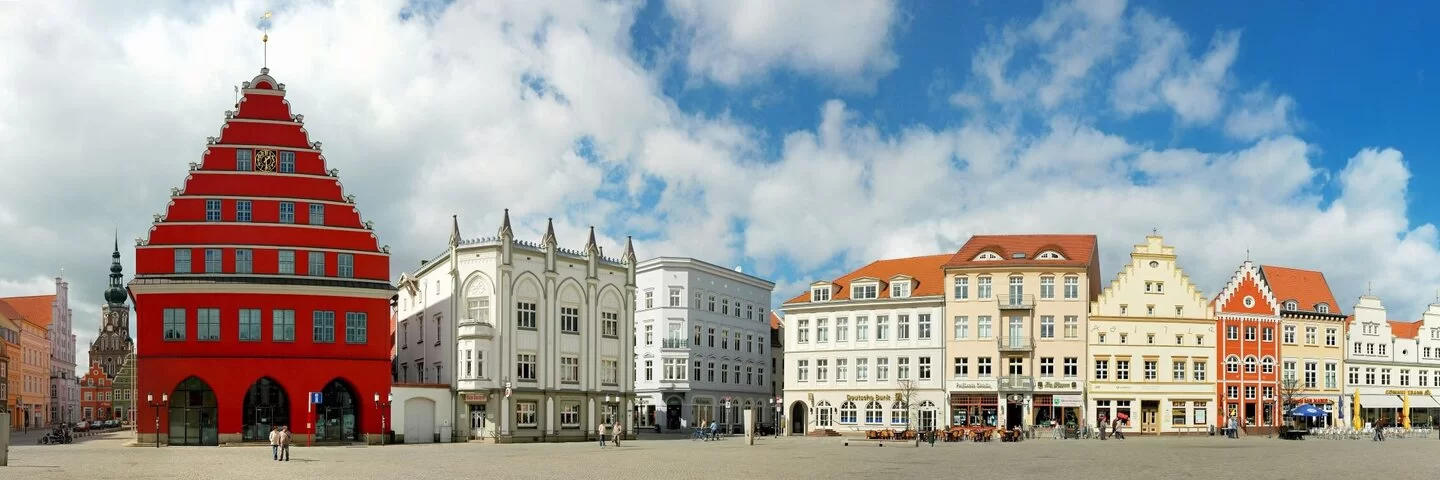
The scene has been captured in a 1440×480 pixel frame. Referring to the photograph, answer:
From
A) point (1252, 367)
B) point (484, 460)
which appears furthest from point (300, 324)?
point (1252, 367)

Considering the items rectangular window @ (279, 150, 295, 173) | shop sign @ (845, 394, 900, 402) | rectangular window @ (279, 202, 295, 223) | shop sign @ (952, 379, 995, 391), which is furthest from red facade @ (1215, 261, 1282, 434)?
rectangular window @ (279, 150, 295, 173)

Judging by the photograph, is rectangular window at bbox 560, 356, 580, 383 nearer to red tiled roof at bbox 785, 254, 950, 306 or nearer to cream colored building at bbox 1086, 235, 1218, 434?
red tiled roof at bbox 785, 254, 950, 306

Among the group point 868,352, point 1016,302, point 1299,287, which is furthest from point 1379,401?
point 868,352

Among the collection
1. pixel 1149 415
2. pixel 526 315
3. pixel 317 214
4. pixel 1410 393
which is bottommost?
pixel 1149 415

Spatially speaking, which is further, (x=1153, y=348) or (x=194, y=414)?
(x=1153, y=348)

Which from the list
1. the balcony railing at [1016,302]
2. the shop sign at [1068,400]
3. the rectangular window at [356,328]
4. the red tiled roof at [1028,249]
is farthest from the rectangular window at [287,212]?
the shop sign at [1068,400]

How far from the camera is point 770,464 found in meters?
41.3

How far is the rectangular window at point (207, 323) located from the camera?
6291 centimetres

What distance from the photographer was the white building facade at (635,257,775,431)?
91375 millimetres

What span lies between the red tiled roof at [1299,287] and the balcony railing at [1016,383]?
19584 millimetres

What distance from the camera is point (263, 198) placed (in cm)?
6531

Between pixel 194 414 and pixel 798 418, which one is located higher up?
pixel 194 414

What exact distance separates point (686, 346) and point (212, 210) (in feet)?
117

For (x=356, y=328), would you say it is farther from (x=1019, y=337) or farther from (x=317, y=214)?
(x=1019, y=337)
